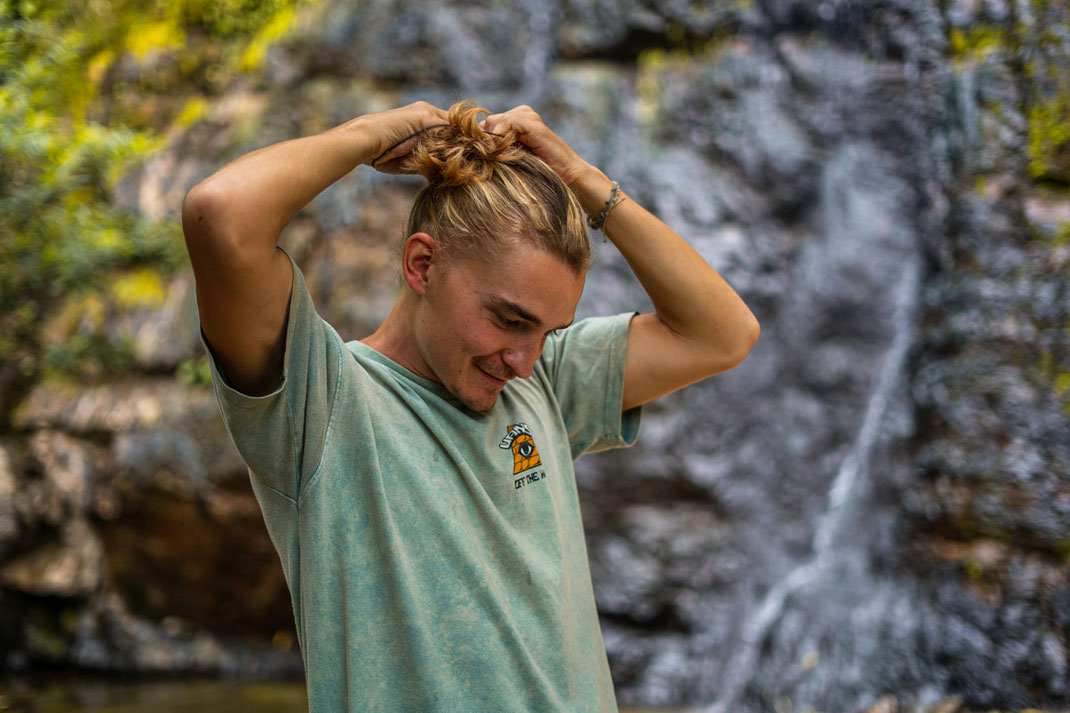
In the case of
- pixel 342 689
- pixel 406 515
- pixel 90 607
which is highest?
pixel 406 515

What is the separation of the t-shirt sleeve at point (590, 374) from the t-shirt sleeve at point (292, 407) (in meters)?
0.57

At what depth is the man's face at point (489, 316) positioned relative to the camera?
140cm

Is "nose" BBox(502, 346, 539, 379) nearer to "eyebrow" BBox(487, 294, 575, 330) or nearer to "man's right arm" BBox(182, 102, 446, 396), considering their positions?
"eyebrow" BBox(487, 294, 575, 330)

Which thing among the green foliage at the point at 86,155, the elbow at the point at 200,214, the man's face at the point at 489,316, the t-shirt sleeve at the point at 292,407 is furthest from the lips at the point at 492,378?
the green foliage at the point at 86,155

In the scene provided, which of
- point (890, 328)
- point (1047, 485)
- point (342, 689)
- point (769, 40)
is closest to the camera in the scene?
point (342, 689)

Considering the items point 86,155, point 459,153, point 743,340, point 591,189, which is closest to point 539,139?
point 591,189

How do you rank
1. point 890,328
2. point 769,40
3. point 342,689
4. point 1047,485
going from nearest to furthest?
point 342,689 < point 1047,485 < point 890,328 < point 769,40

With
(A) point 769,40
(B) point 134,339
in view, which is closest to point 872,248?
(A) point 769,40

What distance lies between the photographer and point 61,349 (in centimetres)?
551

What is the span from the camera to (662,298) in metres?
1.74

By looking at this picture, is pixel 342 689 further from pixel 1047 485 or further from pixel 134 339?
pixel 134 339

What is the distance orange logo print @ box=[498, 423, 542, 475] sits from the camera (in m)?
1.50

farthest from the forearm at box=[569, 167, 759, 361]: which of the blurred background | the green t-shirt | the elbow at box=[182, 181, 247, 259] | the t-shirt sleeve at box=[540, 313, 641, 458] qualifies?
the blurred background

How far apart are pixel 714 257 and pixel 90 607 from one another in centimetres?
426
